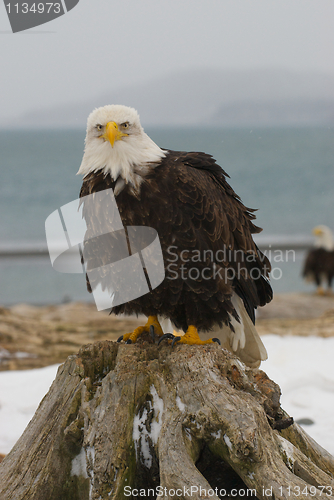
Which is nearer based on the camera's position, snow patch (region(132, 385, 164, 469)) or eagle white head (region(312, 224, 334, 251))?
snow patch (region(132, 385, 164, 469))

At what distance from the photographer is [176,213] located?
2195 millimetres

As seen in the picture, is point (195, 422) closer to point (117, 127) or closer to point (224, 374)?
point (224, 374)

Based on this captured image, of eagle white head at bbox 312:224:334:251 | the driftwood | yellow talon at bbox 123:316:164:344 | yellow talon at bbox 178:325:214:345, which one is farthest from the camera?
eagle white head at bbox 312:224:334:251

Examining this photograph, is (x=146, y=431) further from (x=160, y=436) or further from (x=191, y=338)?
(x=191, y=338)

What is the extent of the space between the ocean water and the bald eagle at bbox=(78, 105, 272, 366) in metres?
4.78

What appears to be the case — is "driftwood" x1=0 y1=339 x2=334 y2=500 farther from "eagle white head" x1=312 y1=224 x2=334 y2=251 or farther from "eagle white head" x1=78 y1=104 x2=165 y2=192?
"eagle white head" x1=312 y1=224 x2=334 y2=251

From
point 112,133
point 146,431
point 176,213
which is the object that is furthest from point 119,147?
point 146,431

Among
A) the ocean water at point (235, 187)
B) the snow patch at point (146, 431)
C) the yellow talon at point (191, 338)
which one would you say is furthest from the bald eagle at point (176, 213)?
the ocean water at point (235, 187)

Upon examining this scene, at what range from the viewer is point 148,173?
2209mm

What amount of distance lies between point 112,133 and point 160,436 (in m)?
1.32

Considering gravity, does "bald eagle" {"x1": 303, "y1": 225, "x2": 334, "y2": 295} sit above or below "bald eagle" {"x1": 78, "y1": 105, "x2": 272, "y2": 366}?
below

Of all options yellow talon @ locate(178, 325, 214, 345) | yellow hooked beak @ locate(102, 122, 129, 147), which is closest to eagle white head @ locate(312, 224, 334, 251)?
yellow talon @ locate(178, 325, 214, 345)

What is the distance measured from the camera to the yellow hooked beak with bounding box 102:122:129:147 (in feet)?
6.94

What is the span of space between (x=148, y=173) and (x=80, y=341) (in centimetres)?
312
